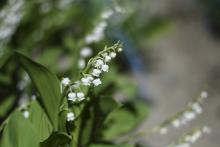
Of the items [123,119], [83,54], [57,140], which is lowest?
[57,140]

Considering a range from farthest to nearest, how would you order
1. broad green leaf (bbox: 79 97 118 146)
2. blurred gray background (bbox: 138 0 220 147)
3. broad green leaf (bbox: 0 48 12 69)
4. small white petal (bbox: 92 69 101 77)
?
blurred gray background (bbox: 138 0 220 147) < broad green leaf (bbox: 0 48 12 69) < broad green leaf (bbox: 79 97 118 146) < small white petal (bbox: 92 69 101 77)

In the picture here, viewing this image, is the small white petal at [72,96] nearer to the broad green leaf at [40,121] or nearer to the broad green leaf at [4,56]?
the broad green leaf at [40,121]

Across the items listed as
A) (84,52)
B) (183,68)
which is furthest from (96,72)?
(183,68)

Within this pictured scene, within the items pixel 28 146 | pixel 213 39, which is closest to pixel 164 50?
pixel 213 39

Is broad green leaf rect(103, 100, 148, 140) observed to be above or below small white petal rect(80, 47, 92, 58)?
below

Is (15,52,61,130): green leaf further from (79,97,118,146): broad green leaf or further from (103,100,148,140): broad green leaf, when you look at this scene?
(103,100,148,140): broad green leaf

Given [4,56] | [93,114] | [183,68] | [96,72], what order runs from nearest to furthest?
1. [96,72]
2. [93,114]
3. [4,56]
4. [183,68]

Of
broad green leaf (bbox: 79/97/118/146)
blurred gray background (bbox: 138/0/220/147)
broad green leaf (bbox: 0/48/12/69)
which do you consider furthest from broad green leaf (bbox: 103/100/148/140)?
blurred gray background (bbox: 138/0/220/147)

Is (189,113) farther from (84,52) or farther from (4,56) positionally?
(4,56)
